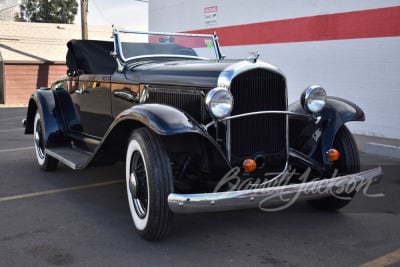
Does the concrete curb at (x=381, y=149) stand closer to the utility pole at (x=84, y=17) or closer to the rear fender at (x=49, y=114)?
the rear fender at (x=49, y=114)

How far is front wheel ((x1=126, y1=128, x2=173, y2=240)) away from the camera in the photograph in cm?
354

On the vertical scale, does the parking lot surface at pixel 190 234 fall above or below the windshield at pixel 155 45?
below

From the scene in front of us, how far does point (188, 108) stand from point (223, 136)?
48 cm

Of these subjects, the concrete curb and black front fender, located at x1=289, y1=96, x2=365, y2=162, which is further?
the concrete curb

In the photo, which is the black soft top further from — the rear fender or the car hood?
the car hood

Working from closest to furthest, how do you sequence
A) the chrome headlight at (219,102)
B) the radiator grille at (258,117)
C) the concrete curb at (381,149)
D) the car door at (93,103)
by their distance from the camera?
the chrome headlight at (219,102)
the radiator grille at (258,117)
the car door at (93,103)
the concrete curb at (381,149)

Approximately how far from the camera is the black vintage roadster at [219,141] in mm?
3555

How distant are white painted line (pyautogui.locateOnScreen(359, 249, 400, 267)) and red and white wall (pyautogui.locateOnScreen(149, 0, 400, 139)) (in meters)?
6.29

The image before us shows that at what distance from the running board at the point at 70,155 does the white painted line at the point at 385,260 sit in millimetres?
2892

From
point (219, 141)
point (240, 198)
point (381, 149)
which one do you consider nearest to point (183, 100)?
point (219, 141)

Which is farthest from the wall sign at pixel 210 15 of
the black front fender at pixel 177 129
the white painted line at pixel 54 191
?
the black front fender at pixel 177 129

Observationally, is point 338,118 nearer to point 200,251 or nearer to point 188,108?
point 188,108

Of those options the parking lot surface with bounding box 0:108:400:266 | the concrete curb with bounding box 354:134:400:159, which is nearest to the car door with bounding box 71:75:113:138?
the parking lot surface with bounding box 0:108:400:266

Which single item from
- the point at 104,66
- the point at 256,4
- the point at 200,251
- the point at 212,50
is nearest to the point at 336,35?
the point at 256,4
